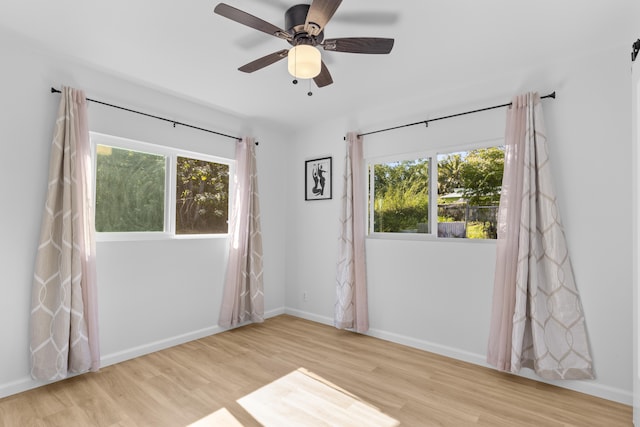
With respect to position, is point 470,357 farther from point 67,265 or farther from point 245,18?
point 67,265

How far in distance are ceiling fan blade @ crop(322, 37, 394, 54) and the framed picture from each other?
207 cm

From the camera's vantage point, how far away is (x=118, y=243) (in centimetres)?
291

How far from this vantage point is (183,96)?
3.30 meters

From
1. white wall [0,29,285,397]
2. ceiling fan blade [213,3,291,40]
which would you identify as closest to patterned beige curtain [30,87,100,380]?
white wall [0,29,285,397]

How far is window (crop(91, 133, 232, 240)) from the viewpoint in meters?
2.92

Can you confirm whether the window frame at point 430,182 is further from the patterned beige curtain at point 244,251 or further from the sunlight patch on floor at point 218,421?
the sunlight patch on floor at point 218,421

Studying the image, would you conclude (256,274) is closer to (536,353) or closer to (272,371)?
(272,371)

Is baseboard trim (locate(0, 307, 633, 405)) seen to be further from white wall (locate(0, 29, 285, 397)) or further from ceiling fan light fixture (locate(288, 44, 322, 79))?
ceiling fan light fixture (locate(288, 44, 322, 79))

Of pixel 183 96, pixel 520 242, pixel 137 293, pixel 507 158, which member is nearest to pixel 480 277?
pixel 520 242

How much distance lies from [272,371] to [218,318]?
48.8 inches

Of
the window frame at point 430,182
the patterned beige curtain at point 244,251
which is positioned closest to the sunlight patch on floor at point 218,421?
the patterned beige curtain at point 244,251

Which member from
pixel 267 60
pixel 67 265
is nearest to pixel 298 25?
pixel 267 60

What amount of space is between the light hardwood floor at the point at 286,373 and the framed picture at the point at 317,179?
1.79 m

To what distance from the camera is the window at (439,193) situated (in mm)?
2965
